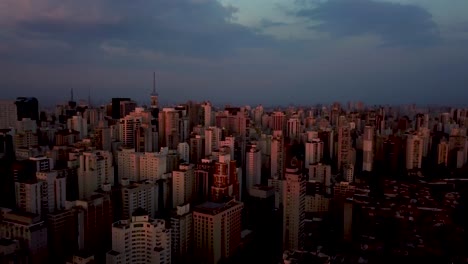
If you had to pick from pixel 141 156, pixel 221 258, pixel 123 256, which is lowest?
pixel 221 258

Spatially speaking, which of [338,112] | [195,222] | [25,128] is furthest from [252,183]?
[338,112]

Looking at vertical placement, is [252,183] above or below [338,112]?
below

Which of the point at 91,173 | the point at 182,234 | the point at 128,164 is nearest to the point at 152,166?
the point at 128,164

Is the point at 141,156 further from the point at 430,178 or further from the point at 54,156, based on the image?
the point at 430,178

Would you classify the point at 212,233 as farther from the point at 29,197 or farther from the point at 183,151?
the point at 183,151

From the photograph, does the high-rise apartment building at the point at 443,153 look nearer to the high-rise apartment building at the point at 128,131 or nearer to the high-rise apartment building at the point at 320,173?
the high-rise apartment building at the point at 320,173

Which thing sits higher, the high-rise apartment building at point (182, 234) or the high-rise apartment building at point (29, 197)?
the high-rise apartment building at point (29, 197)

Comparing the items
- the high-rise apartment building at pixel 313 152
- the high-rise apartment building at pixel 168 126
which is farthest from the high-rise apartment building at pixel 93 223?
the high-rise apartment building at pixel 313 152
